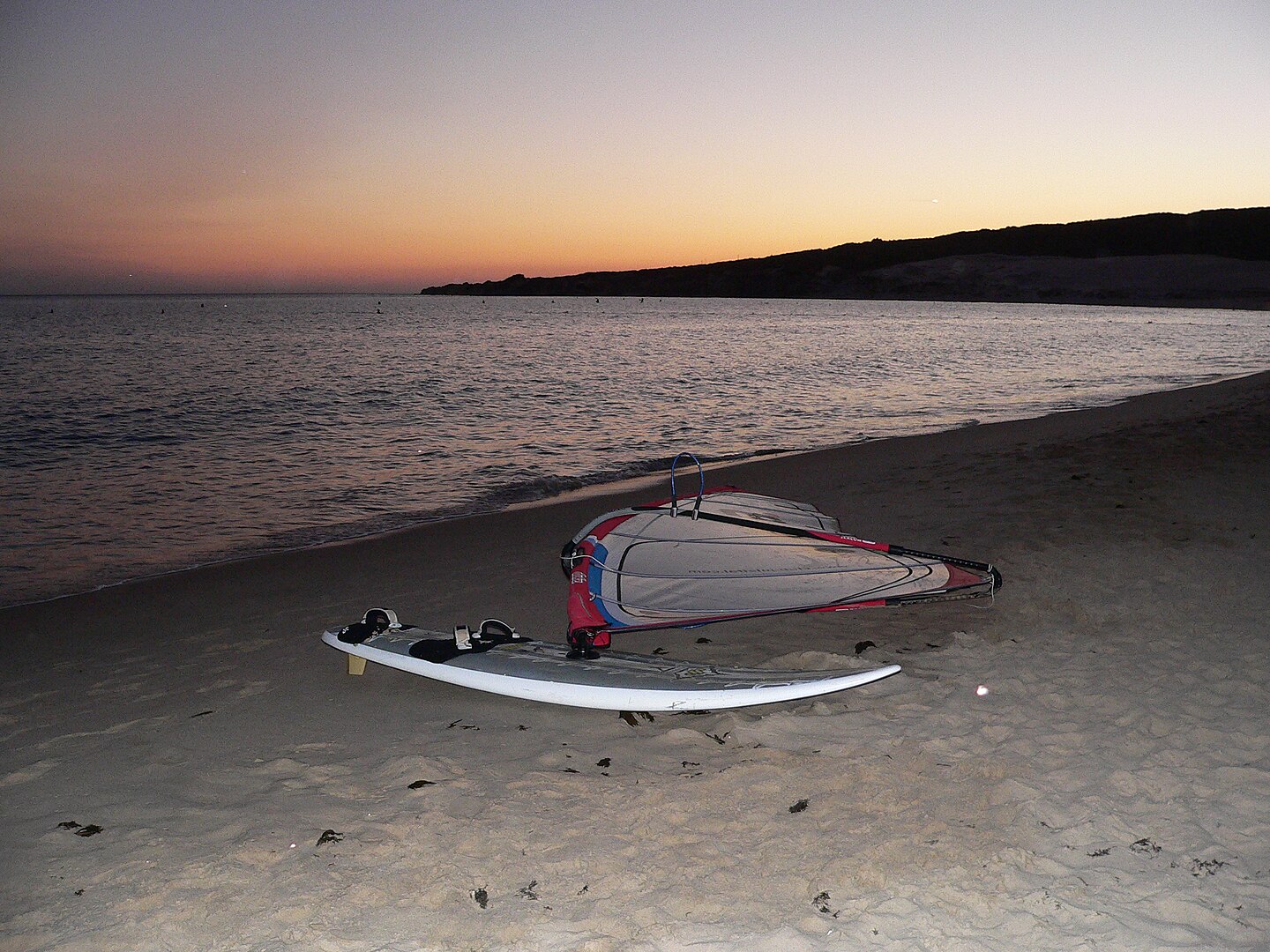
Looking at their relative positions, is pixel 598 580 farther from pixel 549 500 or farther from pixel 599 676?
pixel 549 500

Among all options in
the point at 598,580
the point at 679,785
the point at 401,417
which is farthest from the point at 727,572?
the point at 401,417

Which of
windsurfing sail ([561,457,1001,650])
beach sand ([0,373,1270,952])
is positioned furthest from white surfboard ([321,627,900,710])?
windsurfing sail ([561,457,1001,650])

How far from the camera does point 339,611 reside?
6492mm

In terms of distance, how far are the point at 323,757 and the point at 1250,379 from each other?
75.5ft

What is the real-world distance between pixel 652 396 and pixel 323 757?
19529 millimetres

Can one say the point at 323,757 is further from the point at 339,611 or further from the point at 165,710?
the point at 339,611

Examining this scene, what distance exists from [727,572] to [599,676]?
141 cm

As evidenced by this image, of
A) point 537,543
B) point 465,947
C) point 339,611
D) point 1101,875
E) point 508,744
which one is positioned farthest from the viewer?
point 537,543

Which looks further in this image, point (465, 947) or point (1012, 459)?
point (1012, 459)

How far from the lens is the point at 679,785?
3.68 m

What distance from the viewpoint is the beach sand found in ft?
9.37

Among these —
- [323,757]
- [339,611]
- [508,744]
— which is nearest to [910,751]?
[508,744]

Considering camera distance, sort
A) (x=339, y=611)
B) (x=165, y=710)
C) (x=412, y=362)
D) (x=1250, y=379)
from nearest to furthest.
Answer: (x=165, y=710) → (x=339, y=611) → (x=1250, y=379) → (x=412, y=362)

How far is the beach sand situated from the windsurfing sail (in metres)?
0.32
